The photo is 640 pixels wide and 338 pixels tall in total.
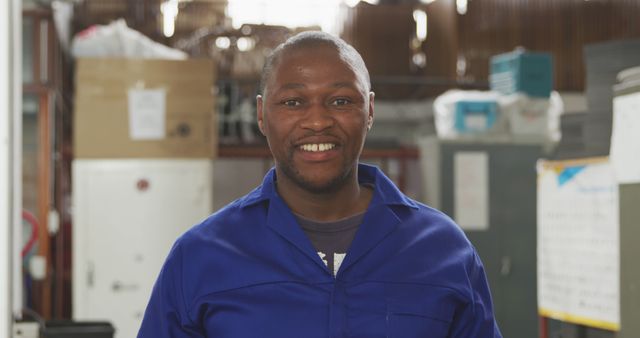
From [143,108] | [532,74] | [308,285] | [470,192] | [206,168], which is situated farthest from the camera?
[532,74]

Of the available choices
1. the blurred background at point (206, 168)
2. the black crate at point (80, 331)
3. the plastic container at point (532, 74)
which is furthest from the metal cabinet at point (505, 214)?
the black crate at point (80, 331)

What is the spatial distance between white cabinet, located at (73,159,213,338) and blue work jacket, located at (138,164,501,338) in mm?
3705

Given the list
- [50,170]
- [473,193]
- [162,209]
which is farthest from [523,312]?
[50,170]

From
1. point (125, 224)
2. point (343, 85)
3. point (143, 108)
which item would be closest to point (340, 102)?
point (343, 85)

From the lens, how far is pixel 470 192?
19.9ft

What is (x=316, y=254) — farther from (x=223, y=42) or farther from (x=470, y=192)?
(x=223, y=42)

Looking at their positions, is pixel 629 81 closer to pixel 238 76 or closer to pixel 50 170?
pixel 50 170

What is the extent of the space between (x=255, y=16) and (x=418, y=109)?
182 cm

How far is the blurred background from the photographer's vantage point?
122 inches

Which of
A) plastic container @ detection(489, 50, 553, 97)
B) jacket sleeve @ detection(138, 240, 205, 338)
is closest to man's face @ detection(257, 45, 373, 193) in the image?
jacket sleeve @ detection(138, 240, 205, 338)

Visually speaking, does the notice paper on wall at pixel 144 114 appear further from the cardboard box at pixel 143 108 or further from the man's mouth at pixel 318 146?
the man's mouth at pixel 318 146

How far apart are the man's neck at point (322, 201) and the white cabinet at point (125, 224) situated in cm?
369

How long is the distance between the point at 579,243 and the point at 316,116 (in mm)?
2140

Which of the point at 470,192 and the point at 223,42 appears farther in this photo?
the point at 223,42
